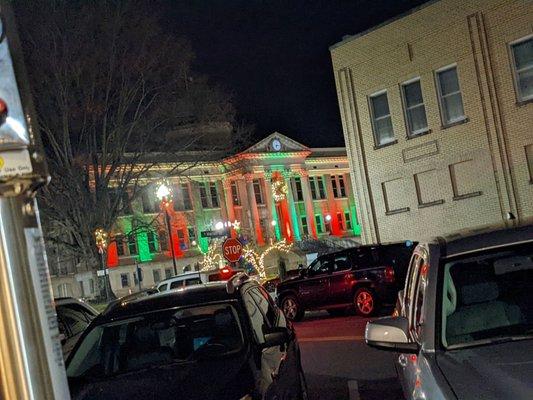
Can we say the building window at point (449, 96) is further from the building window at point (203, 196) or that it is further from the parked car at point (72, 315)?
the building window at point (203, 196)

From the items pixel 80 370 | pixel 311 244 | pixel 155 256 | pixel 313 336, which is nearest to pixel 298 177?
pixel 311 244

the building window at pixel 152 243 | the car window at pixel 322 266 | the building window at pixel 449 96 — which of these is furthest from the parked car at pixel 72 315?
the building window at pixel 152 243

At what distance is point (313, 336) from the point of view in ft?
49.0

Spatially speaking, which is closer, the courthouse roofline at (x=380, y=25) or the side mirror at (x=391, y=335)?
the side mirror at (x=391, y=335)

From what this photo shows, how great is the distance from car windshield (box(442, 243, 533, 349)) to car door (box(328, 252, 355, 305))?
1332 centimetres

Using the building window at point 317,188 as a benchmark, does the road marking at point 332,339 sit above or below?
below

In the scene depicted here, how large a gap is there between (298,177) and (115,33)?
142 ft

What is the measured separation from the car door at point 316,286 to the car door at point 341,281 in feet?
0.49

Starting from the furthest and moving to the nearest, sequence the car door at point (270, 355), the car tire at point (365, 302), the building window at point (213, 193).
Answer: the building window at point (213, 193) → the car tire at point (365, 302) → the car door at point (270, 355)

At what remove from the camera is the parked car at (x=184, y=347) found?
5098 mm

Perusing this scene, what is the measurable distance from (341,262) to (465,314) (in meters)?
14.1

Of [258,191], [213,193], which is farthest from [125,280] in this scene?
[258,191]

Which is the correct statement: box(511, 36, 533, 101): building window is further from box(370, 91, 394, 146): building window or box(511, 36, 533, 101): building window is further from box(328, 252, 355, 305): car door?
box(328, 252, 355, 305): car door

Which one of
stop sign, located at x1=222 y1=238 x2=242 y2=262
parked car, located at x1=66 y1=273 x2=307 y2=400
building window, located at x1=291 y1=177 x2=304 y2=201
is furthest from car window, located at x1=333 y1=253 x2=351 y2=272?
building window, located at x1=291 y1=177 x2=304 y2=201
